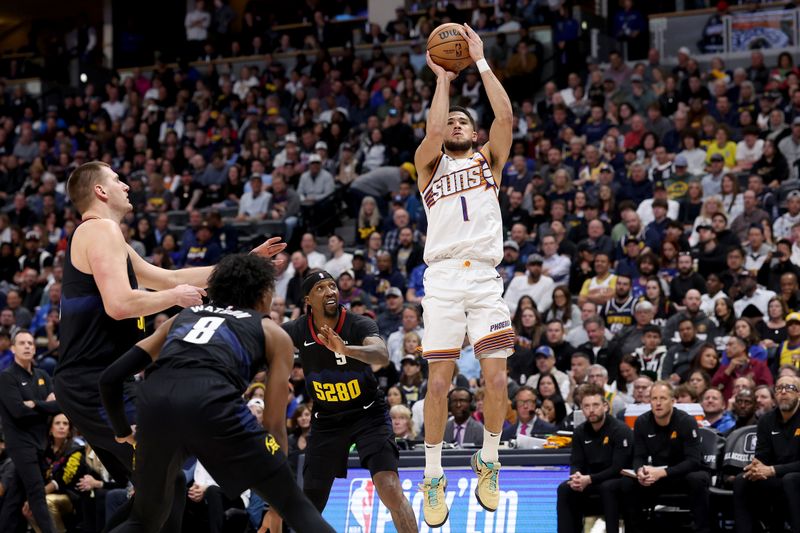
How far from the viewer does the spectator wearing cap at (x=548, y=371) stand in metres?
14.2

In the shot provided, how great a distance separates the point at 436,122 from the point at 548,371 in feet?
22.1

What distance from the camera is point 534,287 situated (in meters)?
16.2

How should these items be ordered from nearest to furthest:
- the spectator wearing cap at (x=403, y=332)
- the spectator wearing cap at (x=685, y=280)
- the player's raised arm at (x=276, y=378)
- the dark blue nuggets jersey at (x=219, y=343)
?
the dark blue nuggets jersey at (x=219, y=343) → the player's raised arm at (x=276, y=378) → the spectator wearing cap at (x=685, y=280) → the spectator wearing cap at (x=403, y=332)

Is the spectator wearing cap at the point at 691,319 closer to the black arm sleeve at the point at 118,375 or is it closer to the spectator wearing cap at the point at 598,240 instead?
the spectator wearing cap at the point at 598,240

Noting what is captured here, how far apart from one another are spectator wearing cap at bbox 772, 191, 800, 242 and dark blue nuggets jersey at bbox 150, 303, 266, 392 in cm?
1135

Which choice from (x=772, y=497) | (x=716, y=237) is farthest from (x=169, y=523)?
(x=716, y=237)

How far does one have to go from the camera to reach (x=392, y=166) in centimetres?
2122

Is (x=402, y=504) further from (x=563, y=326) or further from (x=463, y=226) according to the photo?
(x=563, y=326)

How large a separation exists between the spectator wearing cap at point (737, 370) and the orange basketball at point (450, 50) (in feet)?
20.9

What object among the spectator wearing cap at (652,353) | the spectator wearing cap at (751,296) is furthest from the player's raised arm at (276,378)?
the spectator wearing cap at (751,296)

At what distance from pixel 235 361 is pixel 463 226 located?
262 centimetres

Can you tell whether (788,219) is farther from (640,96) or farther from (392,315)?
(392,315)

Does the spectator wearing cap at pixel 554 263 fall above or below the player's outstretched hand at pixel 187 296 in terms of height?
below

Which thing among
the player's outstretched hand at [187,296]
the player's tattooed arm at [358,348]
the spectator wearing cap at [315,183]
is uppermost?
the spectator wearing cap at [315,183]
